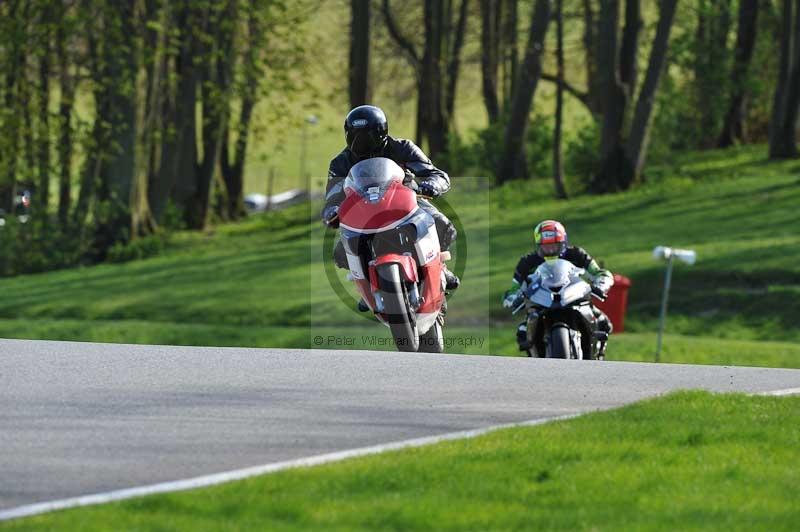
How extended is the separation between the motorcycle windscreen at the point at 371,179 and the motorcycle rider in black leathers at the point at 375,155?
0.26m

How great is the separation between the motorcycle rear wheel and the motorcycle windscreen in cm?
56

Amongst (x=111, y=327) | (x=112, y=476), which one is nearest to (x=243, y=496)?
(x=112, y=476)

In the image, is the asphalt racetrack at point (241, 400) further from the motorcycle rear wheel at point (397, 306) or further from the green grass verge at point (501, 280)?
the green grass verge at point (501, 280)

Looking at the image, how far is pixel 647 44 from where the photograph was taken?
54125 mm

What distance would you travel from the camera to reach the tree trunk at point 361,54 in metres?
40.6

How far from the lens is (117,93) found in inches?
1457

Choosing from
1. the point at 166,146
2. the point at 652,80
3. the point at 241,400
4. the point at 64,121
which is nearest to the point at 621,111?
the point at 652,80

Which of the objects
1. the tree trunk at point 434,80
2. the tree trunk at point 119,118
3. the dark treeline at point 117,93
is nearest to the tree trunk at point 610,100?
the dark treeline at point 117,93

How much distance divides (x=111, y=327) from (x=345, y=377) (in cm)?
1739

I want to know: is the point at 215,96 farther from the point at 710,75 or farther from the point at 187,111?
the point at 710,75

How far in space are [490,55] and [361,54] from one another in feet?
42.7

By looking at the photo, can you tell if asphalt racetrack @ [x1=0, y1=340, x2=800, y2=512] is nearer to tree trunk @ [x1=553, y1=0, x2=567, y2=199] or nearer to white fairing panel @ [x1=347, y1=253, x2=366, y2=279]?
white fairing panel @ [x1=347, y1=253, x2=366, y2=279]

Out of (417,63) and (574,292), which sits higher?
(417,63)

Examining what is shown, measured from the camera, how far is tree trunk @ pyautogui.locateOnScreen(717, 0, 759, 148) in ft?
168
